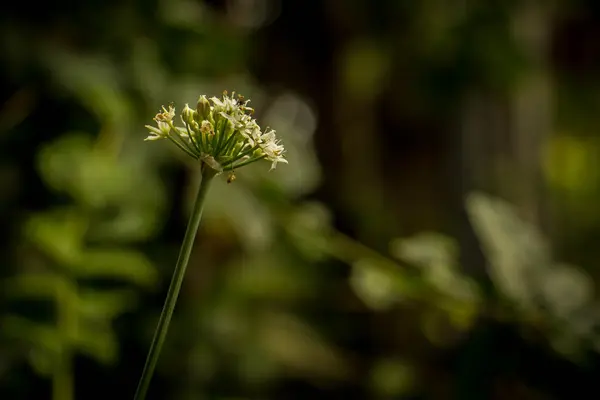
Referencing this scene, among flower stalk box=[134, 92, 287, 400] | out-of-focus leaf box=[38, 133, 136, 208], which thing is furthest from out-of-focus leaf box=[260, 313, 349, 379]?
flower stalk box=[134, 92, 287, 400]

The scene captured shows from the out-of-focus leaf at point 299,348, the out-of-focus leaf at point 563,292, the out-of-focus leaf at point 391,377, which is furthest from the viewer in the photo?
the out-of-focus leaf at point 299,348

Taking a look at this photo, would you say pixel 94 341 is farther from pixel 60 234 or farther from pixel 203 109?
pixel 203 109

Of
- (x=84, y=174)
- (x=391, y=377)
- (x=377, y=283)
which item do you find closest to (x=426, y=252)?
(x=377, y=283)

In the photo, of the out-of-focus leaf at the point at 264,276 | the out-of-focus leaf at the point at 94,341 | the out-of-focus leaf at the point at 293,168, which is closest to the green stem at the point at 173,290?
the out-of-focus leaf at the point at 94,341

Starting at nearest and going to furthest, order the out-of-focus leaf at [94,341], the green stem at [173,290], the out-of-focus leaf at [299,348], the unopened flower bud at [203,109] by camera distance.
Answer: the green stem at [173,290], the unopened flower bud at [203,109], the out-of-focus leaf at [94,341], the out-of-focus leaf at [299,348]

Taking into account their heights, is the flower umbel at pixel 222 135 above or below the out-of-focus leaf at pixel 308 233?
below

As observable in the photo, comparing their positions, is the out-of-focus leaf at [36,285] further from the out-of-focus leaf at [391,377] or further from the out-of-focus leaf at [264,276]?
the out-of-focus leaf at [391,377]

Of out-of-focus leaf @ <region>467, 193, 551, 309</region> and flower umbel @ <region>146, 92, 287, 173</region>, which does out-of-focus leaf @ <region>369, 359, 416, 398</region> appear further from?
flower umbel @ <region>146, 92, 287, 173</region>
